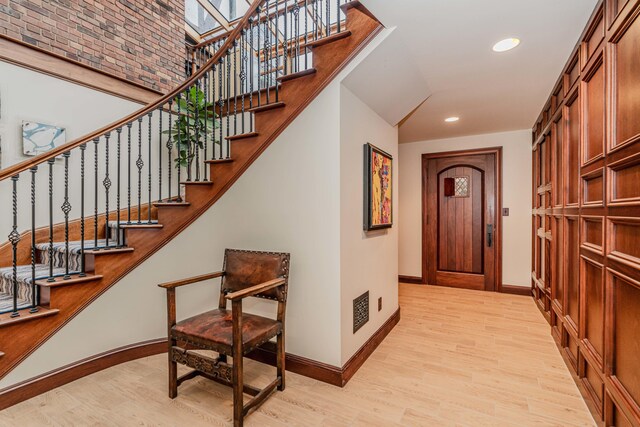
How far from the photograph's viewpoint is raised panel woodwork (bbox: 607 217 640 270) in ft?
4.32

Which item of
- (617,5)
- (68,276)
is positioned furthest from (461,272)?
(68,276)

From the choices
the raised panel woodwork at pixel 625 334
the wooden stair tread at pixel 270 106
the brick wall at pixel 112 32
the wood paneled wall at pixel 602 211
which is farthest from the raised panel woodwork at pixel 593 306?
the brick wall at pixel 112 32

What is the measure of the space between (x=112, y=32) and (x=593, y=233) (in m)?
4.76

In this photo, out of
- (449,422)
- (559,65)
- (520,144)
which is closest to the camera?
(449,422)

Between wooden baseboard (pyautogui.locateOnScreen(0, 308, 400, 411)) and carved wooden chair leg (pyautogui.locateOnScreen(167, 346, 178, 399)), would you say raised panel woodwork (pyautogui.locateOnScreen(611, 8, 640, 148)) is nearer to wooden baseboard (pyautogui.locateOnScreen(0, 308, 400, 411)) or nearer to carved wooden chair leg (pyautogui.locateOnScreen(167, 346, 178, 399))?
wooden baseboard (pyautogui.locateOnScreen(0, 308, 400, 411))

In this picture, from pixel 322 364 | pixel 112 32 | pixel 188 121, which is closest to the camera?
pixel 322 364

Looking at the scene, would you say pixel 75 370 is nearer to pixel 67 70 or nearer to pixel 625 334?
pixel 67 70

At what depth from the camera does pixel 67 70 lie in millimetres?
2895

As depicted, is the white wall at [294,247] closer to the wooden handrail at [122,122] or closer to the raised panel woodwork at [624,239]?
the wooden handrail at [122,122]

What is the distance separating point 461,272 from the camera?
15.3ft

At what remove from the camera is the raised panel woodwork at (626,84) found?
1.29 meters

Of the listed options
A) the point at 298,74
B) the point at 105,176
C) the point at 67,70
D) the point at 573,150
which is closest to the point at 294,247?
the point at 298,74

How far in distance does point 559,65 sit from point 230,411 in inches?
135

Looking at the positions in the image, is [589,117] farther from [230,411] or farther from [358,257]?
[230,411]
